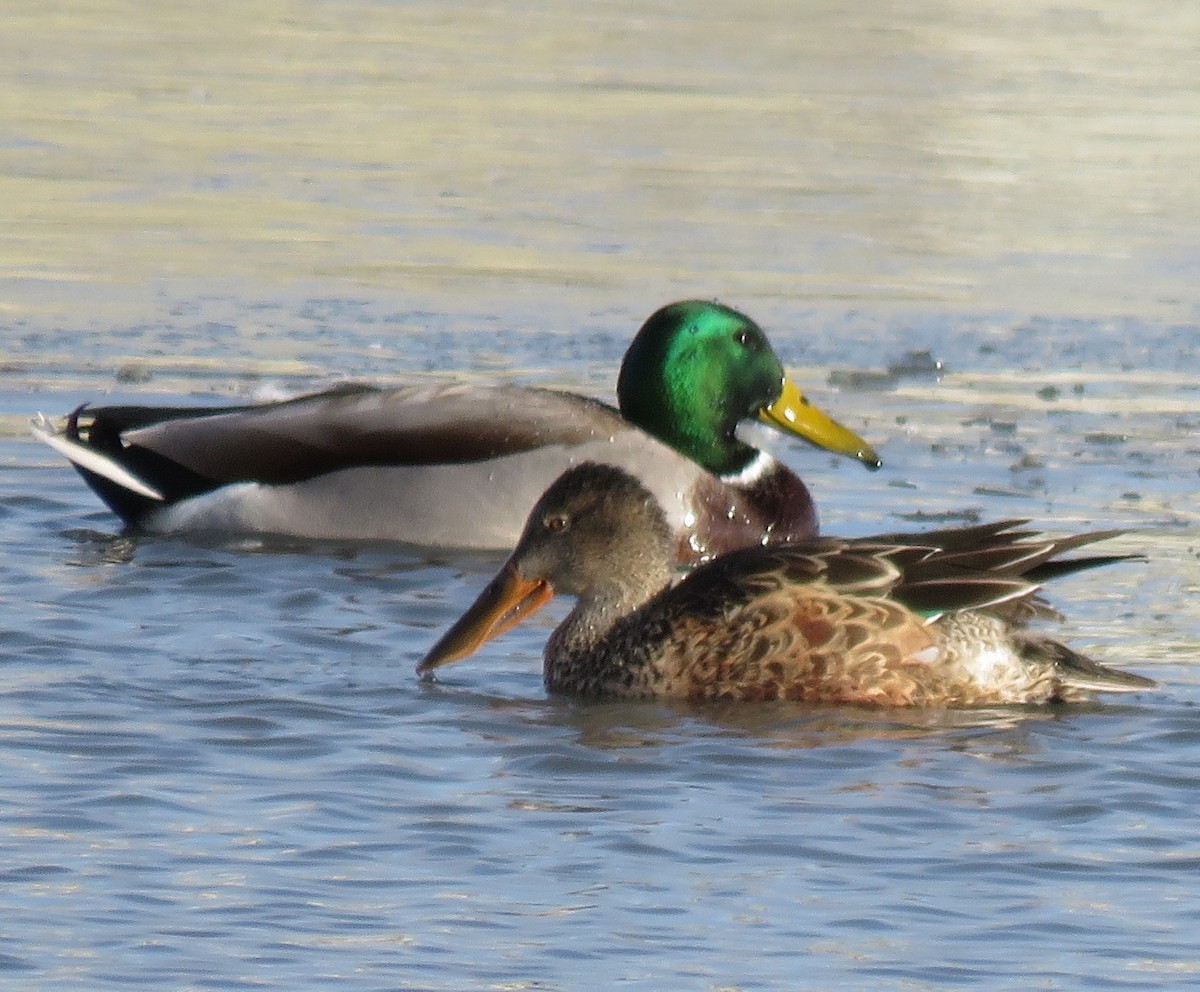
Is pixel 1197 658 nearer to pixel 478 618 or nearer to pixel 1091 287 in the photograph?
pixel 478 618

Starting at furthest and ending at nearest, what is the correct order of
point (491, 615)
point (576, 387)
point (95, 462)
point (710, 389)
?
1. point (576, 387)
2. point (710, 389)
3. point (95, 462)
4. point (491, 615)

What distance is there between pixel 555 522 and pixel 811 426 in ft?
8.19

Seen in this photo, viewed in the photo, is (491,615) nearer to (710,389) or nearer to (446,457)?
(446,457)

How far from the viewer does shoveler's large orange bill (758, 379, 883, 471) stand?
32.3ft

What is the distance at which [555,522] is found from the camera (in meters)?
7.67

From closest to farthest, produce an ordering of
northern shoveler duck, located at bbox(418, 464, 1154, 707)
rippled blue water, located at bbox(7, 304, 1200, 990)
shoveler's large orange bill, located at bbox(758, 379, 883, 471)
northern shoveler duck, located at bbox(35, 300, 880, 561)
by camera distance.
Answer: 1. rippled blue water, located at bbox(7, 304, 1200, 990)
2. northern shoveler duck, located at bbox(418, 464, 1154, 707)
3. northern shoveler duck, located at bbox(35, 300, 880, 561)
4. shoveler's large orange bill, located at bbox(758, 379, 883, 471)

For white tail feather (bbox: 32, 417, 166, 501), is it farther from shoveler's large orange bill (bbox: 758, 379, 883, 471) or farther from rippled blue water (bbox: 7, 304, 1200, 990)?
shoveler's large orange bill (bbox: 758, 379, 883, 471)

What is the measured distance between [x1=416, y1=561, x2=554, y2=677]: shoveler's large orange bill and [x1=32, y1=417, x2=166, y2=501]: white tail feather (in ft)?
7.71

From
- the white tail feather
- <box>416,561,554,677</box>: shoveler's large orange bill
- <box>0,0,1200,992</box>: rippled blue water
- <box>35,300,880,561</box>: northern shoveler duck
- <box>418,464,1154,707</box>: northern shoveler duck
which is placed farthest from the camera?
<box>35,300,880,561</box>: northern shoveler duck

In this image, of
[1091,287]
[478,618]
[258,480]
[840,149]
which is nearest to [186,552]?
[258,480]

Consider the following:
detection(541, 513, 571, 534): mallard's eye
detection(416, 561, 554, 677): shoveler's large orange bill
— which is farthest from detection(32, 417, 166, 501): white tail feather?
detection(541, 513, 571, 534): mallard's eye

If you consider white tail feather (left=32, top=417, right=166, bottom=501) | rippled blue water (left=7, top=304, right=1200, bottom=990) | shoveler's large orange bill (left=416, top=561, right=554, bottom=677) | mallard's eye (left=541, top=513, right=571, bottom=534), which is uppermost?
mallard's eye (left=541, top=513, right=571, bottom=534)

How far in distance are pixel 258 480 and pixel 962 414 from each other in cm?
321

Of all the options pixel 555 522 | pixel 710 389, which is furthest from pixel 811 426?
pixel 555 522
